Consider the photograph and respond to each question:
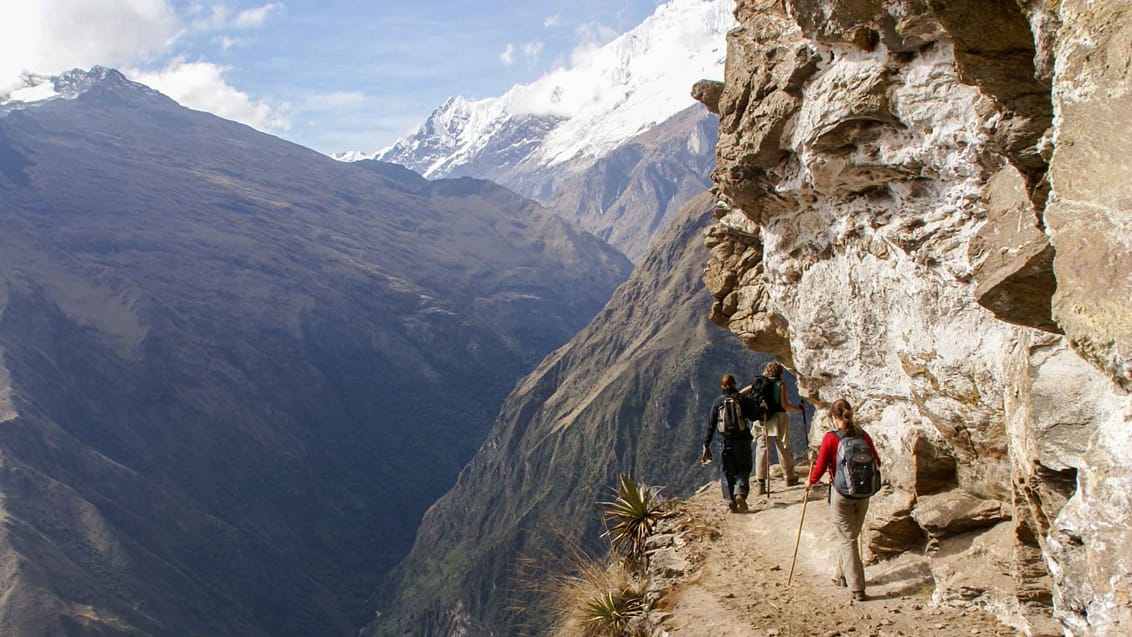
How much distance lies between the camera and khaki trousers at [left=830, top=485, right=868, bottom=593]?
831cm

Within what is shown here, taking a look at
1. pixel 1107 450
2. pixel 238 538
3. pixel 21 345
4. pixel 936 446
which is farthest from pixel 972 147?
pixel 21 345

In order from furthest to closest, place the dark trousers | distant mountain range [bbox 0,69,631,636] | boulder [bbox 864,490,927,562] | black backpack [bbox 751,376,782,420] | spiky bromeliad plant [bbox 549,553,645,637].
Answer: distant mountain range [bbox 0,69,631,636] → black backpack [bbox 751,376,782,420] → the dark trousers → spiky bromeliad plant [bbox 549,553,645,637] → boulder [bbox 864,490,927,562]

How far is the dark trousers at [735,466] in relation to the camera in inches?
467

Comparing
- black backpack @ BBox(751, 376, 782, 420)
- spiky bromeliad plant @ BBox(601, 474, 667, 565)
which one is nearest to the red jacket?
black backpack @ BBox(751, 376, 782, 420)

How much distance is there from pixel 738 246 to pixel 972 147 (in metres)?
7.51

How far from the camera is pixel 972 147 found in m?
8.66

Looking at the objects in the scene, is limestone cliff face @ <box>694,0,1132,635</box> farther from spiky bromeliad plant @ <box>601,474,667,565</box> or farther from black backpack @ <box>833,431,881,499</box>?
spiky bromeliad plant @ <box>601,474,667,565</box>

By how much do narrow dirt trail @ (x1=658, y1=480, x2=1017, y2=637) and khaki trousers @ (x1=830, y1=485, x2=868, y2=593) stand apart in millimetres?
273

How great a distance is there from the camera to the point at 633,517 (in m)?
13.3

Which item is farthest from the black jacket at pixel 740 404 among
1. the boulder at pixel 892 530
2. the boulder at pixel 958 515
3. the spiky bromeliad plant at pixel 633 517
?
the boulder at pixel 958 515

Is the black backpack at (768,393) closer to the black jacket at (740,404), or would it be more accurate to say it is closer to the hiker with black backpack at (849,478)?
the black jacket at (740,404)

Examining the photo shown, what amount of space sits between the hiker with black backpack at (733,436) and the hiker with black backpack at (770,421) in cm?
51

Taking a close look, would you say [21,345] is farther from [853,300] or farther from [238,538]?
[853,300]

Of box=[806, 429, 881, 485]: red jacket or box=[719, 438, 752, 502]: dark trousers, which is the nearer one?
box=[806, 429, 881, 485]: red jacket
